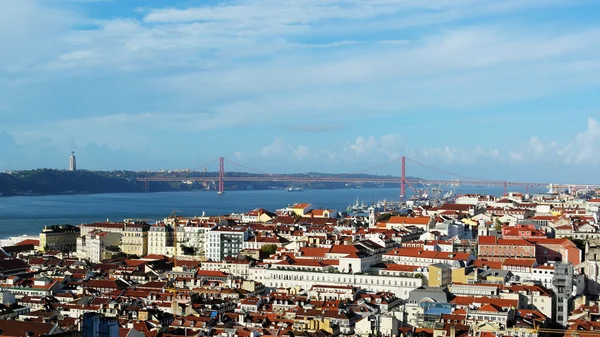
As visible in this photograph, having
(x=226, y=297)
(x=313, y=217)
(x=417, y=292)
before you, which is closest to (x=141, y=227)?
(x=313, y=217)

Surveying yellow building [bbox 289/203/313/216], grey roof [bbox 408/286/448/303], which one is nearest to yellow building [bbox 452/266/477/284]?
grey roof [bbox 408/286/448/303]

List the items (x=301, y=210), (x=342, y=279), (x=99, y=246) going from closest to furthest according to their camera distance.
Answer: (x=342, y=279), (x=99, y=246), (x=301, y=210)

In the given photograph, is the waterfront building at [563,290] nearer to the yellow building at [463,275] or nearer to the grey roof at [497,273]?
the grey roof at [497,273]

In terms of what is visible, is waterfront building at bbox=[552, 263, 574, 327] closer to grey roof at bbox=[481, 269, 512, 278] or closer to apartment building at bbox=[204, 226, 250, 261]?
grey roof at bbox=[481, 269, 512, 278]

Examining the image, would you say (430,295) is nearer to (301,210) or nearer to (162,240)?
(162,240)

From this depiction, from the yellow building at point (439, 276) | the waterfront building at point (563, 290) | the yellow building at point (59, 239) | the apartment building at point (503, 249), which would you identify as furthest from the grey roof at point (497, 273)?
the yellow building at point (59, 239)

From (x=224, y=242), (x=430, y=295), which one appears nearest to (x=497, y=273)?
(x=430, y=295)
